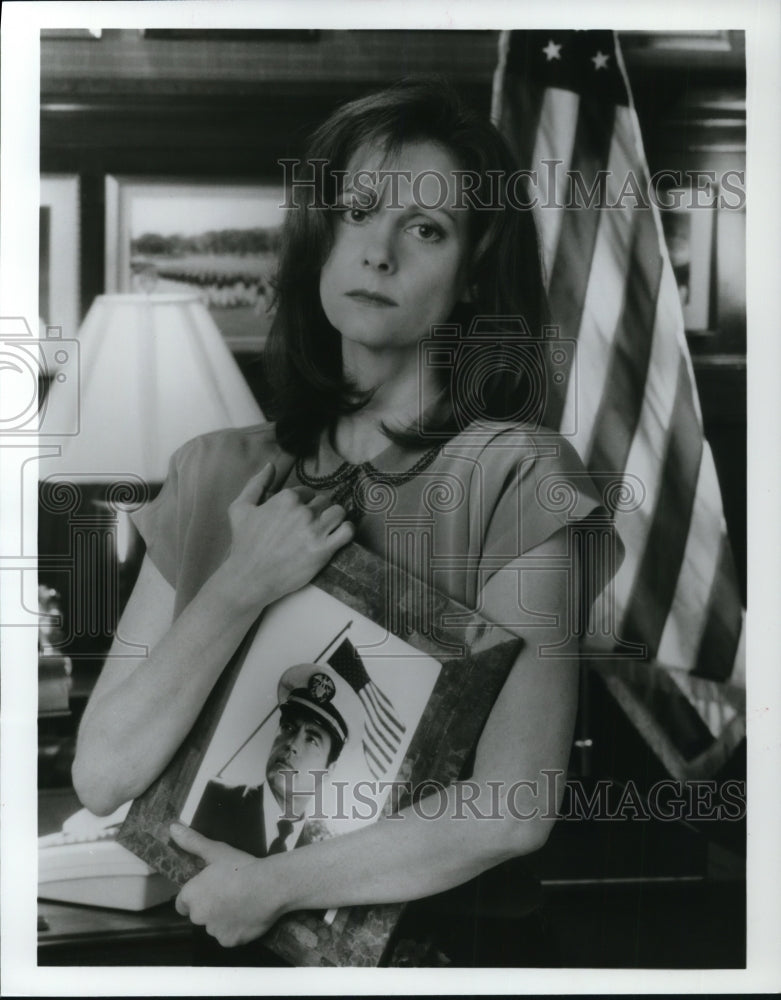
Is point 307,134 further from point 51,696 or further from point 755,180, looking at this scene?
point 51,696

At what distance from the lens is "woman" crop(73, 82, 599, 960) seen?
2.08 m

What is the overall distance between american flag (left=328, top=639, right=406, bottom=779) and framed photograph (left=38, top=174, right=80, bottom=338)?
2.79 ft

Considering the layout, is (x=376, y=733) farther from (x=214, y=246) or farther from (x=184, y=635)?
(x=214, y=246)

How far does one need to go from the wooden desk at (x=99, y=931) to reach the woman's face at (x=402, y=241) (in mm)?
1166

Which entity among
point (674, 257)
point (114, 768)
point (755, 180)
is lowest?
point (114, 768)

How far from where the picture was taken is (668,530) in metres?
2.12

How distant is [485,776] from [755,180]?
52.0 inches

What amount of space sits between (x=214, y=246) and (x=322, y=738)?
999 mm

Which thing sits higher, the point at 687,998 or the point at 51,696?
the point at 51,696

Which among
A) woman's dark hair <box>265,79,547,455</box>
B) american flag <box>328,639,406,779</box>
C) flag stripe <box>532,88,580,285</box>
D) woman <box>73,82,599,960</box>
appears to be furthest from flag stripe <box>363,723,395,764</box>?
flag stripe <box>532,88,580,285</box>

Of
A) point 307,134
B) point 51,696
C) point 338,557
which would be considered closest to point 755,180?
point 307,134

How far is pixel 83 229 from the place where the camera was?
83.8 inches

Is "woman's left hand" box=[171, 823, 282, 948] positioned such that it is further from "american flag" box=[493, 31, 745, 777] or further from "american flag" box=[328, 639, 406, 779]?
"american flag" box=[493, 31, 745, 777]

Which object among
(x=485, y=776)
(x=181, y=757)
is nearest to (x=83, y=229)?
(x=181, y=757)
